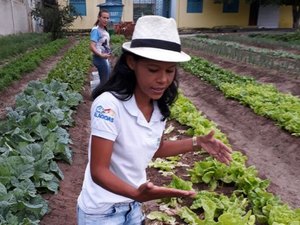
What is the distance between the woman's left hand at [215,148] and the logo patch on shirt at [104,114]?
66 cm

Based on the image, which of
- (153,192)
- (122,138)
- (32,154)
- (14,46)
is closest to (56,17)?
(14,46)

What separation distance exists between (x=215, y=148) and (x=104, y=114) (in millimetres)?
746

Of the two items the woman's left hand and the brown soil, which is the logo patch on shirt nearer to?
the woman's left hand

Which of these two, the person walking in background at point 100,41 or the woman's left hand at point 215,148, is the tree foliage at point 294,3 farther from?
the woman's left hand at point 215,148

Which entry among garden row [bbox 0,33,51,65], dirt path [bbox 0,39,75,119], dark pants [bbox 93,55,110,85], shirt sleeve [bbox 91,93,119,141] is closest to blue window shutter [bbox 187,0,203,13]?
garden row [bbox 0,33,51,65]

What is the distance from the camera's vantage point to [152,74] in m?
1.78

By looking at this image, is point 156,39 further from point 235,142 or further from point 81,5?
point 81,5

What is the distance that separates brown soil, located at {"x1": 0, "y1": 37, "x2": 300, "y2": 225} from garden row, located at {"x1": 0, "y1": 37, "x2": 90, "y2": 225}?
0.19m

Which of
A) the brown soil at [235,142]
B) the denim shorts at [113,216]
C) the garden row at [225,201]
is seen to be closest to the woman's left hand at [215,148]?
the denim shorts at [113,216]

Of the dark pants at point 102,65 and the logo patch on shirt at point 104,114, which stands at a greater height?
the logo patch on shirt at point 104,114

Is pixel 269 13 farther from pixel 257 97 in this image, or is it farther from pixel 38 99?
pixel 38 99

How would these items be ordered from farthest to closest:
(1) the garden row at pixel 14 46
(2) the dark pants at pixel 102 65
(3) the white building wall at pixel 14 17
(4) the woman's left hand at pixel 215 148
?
(3) the white building wall at pixel 14 17, (1) the garden row at pixel 14 46, (2) the dark pants at pixel 102 65, (4) the woman's left hand at pixel 215 148

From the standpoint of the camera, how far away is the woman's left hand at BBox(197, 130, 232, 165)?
2170 mm

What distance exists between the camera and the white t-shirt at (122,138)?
5.66 feet
